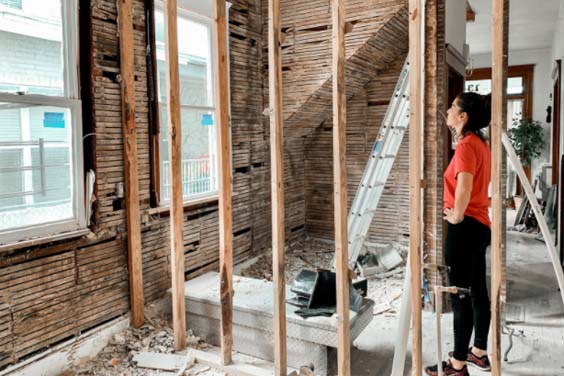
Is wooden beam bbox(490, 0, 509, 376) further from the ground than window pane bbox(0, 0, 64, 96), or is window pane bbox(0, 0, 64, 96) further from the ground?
window pane bbox(0, 0, 64, 96)

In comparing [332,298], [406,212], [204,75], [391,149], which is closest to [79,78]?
[204,75]

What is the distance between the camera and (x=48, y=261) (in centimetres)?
234

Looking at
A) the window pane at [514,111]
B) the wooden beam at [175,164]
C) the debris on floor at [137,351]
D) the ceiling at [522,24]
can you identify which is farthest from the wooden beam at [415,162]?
the window pane at [514,111]

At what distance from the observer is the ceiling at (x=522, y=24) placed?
5.27m

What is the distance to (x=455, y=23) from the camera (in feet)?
12.6

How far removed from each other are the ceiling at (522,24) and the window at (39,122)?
4.40 m

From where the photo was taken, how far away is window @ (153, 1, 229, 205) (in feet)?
10.2

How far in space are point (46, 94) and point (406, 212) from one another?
3259mm

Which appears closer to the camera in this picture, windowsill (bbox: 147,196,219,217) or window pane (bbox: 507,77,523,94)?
windowsill (bbox: 147,196,219,217)

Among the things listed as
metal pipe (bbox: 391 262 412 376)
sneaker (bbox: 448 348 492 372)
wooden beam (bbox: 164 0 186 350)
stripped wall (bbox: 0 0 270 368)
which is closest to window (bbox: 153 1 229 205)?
stripped wall (bbox: 0 0 270 368)

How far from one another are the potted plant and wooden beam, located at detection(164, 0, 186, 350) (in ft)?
22.6

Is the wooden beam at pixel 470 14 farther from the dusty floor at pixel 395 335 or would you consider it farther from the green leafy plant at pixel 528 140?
the dusty floor at pixel 395 335

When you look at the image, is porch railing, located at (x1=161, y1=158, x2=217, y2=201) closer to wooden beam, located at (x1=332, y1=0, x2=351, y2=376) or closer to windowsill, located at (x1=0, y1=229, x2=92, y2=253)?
windowsill, located at (x1=0, y1=229, x2=92, y2=253)

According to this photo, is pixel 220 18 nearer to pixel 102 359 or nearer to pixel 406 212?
pixel 102 359
